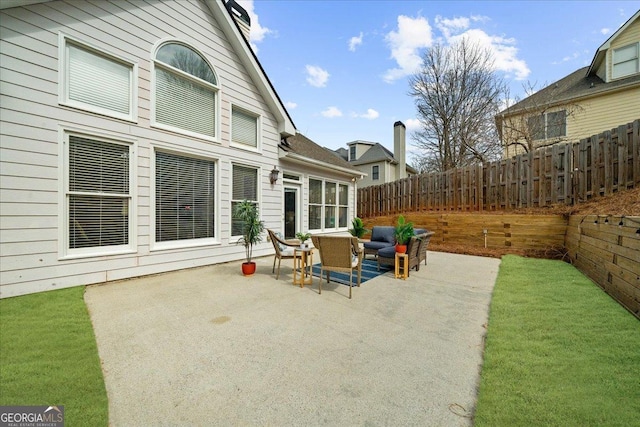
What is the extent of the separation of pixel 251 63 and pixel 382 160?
16.8m

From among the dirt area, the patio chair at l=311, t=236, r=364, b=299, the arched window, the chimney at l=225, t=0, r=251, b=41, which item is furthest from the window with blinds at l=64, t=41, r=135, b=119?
the dirt area

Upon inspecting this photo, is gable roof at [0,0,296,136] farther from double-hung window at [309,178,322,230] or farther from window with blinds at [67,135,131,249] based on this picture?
window with blinds at [67,135,131,249]

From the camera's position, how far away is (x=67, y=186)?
181 inches

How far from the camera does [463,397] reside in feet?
6.84

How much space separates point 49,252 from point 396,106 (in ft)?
62.5

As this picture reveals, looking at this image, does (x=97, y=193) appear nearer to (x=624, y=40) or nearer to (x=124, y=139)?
(x=124, y=139)

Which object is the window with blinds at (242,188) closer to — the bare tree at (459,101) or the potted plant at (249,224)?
the potted plant at (249,224)

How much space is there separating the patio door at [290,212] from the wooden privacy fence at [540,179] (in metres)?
6.54

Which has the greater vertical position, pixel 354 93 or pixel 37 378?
pixel 354 93

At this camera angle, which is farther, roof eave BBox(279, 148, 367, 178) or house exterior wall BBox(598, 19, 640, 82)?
house exterior wall BBox(598, 19, 640, 82)

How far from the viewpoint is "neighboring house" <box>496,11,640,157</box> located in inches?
459

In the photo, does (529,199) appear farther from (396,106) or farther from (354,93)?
(396,106)

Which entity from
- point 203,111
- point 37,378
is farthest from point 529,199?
point 37,378

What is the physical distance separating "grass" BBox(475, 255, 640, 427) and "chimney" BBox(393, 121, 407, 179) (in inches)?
751
